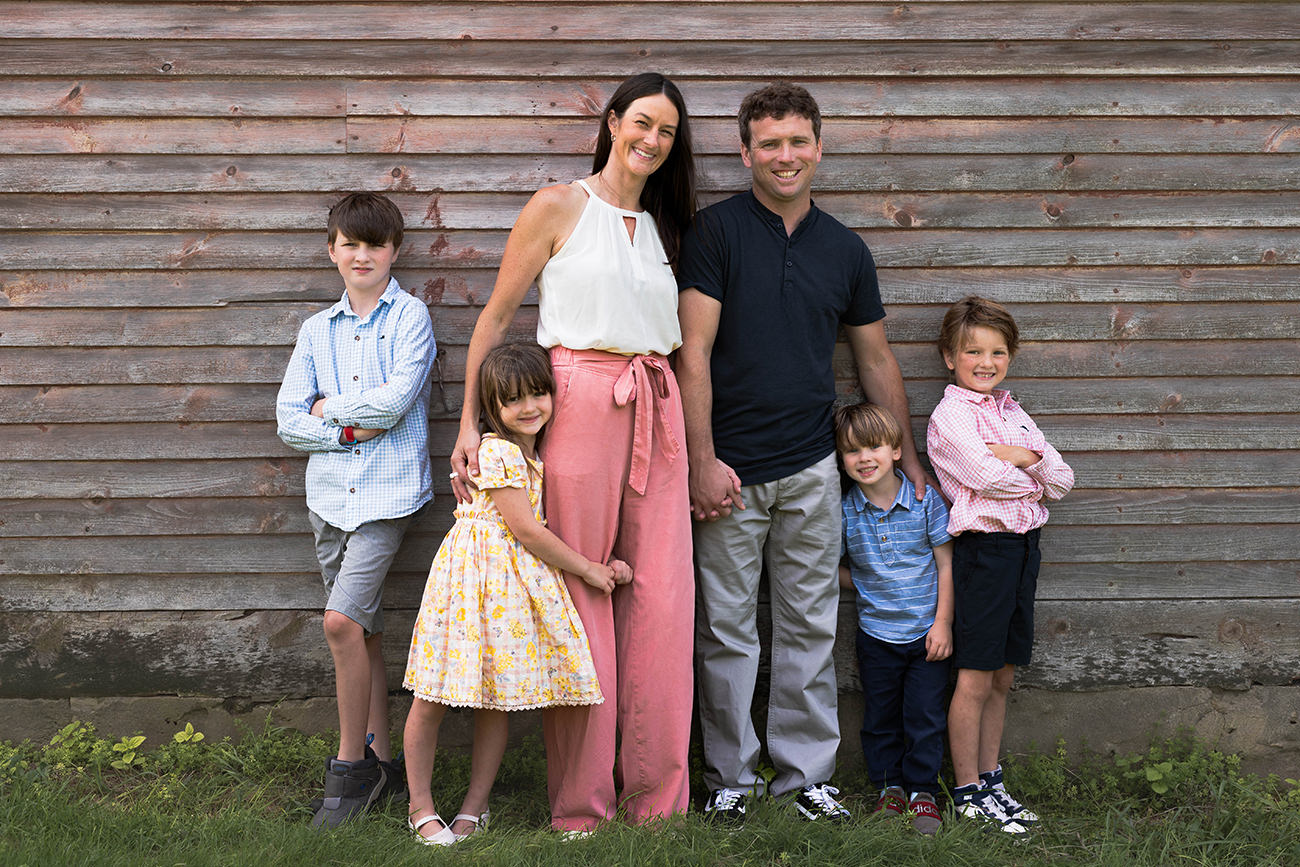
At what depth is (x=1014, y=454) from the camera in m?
3.42

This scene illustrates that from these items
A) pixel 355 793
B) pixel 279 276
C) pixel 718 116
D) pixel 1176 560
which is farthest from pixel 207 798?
pixel 1176 560

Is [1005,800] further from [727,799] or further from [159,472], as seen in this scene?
[159,472]

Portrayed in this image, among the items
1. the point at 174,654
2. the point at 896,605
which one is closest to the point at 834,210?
the point at 896,605

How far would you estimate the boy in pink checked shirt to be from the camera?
11.1 feet

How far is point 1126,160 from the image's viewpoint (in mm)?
3643

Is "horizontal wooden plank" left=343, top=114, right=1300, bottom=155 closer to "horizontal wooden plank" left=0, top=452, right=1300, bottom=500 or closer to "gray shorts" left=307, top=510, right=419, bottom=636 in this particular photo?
"horizontal wooden plank" left=0, top=452, right=1300, bottom=500

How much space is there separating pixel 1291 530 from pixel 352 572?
11.4 feet

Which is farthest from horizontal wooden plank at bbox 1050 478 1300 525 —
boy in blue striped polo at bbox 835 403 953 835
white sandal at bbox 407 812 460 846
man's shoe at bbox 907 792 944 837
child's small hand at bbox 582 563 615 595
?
white sandal at bbox 407 812 460 846

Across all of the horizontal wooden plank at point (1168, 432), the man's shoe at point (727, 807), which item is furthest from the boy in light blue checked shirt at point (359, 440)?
the horizontal wooden plank at point (1168, 432)

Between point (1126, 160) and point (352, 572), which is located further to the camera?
point (1126, 160)

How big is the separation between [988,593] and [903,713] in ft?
1.76

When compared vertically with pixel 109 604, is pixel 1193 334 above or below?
above

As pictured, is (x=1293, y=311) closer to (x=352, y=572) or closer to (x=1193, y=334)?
(x=1193, y=334)

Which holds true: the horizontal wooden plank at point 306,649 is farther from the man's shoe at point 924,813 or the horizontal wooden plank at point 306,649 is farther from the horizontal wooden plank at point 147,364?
the horizontal wooden plank at point 147,364
